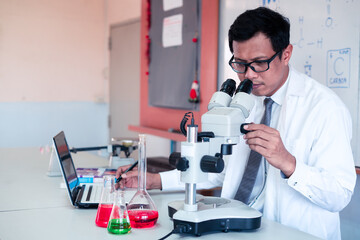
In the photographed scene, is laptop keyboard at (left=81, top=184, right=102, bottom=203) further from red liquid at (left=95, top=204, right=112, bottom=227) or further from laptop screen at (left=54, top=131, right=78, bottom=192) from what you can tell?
red liquid at (left=95, top=204, right=112, bottom=227)

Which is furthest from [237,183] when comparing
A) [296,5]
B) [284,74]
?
[296,5]

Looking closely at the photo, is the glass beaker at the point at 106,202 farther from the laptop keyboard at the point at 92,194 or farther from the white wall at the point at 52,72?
the white wall at the point at 52,72

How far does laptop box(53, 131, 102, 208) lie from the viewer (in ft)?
5.45

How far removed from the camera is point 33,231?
1.39 metres

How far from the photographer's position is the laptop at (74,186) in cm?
166

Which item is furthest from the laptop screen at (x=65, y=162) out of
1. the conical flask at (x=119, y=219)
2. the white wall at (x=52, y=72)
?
the white wall at (x=52, y=72)

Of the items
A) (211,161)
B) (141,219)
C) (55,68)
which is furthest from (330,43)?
(55,68)

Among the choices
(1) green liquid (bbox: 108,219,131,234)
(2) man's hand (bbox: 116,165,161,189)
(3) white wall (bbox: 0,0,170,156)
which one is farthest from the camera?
(3) white wall (bbox: 0,0,170,156)

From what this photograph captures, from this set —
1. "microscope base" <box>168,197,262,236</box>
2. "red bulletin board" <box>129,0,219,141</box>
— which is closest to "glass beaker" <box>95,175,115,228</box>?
"microscope base" <box>168,197,262,236</box>

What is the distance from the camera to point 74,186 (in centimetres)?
187

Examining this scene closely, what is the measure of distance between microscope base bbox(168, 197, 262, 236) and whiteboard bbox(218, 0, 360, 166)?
42.0 inches

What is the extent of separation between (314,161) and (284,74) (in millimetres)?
407

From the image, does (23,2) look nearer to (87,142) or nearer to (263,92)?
(87,142)

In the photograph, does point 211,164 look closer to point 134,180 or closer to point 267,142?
point 267,142
